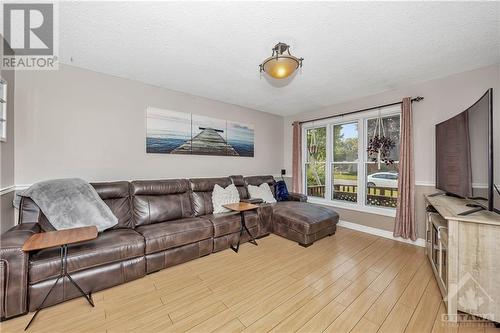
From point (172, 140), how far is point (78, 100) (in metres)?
1.31

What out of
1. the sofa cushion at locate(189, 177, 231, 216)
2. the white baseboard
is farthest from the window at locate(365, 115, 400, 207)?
the sofa cushion at locate(189, 177, 231, 216)

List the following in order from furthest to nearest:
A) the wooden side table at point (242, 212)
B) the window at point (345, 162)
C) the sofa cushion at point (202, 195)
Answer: the window at point (345, 162), the sofa cushion at point (202, 195), the wooden side table at point (242, 212)

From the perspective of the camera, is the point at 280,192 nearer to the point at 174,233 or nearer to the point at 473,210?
the point at 174,233

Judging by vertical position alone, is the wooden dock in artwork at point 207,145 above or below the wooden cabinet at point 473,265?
above

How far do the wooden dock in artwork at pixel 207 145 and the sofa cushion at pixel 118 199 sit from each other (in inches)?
40.1

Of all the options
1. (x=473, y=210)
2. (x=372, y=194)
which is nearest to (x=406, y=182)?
(x=372, y=194)

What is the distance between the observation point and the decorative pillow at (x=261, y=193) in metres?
4.03

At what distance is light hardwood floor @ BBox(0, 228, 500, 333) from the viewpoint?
158 cm

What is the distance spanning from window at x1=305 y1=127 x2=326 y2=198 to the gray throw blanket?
3967 millimetres

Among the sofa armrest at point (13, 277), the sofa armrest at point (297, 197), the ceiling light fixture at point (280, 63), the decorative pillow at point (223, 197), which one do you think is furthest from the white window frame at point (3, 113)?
the sofa armrest at point (297, 197)

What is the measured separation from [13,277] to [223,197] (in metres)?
2.36

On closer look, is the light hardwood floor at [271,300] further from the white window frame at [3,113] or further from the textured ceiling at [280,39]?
the textured ceiling at [280,39]

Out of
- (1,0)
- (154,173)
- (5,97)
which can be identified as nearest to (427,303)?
(154,173)

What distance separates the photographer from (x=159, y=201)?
2.95 metres
